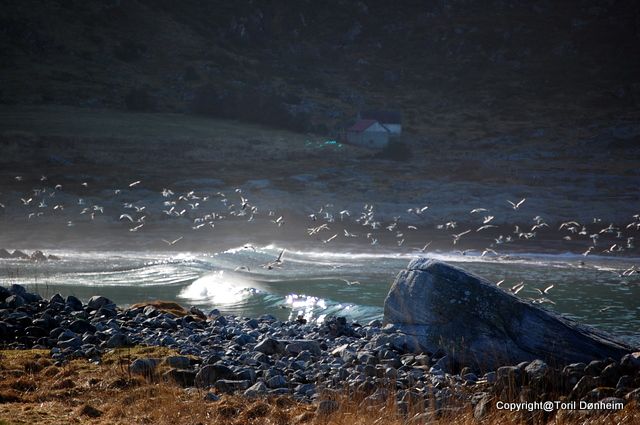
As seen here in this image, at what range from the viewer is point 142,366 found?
14.0m

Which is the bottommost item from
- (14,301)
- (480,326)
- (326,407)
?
(326,407)

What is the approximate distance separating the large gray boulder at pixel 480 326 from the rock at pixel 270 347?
2446 millimetres

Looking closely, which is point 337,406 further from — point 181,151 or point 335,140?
point 335,140

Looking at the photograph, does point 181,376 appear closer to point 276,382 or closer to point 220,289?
point 276,382

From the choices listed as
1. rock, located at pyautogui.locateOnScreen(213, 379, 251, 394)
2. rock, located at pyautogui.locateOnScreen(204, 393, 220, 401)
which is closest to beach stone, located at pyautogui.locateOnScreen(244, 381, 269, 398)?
rock, located at pyautogui.locateOnScreen(213, 379, 251, 394)

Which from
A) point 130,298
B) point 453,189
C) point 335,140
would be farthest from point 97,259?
point 335,140

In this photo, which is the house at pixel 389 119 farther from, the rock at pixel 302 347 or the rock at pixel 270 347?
the rock at pixel 270 347

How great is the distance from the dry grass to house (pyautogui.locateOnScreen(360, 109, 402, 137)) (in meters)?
71.2

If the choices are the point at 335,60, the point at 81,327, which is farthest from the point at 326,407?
the point at 335,60

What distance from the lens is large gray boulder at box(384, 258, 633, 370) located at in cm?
1581

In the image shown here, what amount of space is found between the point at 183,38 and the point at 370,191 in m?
59.1

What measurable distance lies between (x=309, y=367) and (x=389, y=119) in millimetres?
71848

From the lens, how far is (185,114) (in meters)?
87.6

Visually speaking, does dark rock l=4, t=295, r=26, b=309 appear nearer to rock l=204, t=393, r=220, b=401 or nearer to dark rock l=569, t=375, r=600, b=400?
rock l=204, t=393, r=220, b=401
